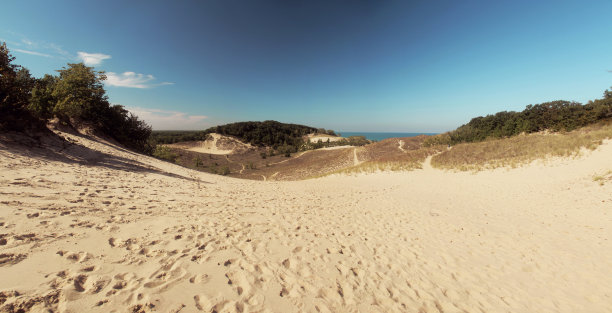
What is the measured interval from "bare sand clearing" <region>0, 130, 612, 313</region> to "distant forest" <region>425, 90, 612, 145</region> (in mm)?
37234

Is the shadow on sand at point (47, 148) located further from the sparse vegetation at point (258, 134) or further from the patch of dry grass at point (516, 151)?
the sparse vegetation at point (258, 134)

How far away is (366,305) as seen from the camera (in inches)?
131

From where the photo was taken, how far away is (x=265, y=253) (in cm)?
439

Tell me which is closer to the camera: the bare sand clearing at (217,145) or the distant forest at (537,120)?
the distant forest at (537,120)

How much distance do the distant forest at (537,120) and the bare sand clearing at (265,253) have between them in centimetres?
3723

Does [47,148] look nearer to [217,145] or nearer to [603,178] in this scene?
[603,178]

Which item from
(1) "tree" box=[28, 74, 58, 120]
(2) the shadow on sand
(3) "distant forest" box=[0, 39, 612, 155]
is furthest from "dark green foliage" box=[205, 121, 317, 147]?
(2) the shadow on sand

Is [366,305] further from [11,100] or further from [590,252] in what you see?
[11,100]

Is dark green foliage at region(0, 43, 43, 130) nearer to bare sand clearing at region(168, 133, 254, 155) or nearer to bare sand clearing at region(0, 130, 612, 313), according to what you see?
bare sand clearing at region(0, 130, 612, 313)

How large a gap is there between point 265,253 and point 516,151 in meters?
26.0

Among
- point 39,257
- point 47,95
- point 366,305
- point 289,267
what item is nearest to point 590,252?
point 366,305

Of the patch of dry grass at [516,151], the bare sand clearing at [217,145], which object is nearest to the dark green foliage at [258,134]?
the bare sand clearing at [217,145]

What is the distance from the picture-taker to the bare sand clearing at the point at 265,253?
2.69 meters

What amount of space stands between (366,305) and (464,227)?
6414mm
